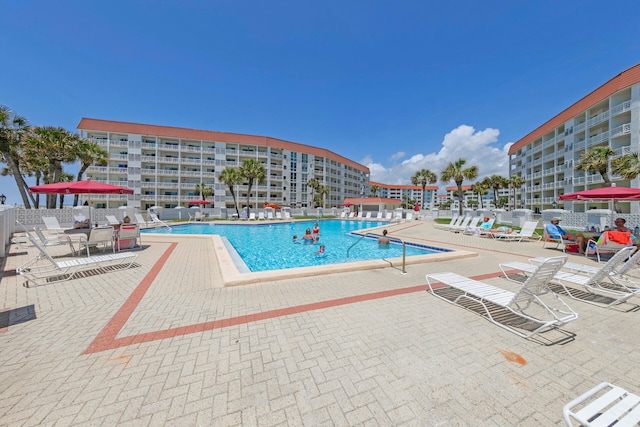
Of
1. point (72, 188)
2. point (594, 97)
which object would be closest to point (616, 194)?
point (72, 188)

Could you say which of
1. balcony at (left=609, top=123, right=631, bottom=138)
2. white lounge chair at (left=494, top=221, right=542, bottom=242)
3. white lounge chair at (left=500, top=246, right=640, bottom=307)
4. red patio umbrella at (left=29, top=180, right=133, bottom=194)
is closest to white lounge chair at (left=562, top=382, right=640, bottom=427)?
white lounge chair at (left=500, top=246, right=640, bottom=307)

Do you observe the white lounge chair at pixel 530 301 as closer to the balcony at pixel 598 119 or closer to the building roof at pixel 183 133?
the balcony at pixel 598 119

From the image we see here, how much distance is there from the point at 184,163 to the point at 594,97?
188 ft

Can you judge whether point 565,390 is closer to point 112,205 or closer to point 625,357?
point 625,357

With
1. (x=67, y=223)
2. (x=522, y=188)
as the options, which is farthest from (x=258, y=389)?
(x=522, y=188)

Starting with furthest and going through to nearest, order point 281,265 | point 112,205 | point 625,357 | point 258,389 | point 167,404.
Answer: point 112,205
point 281,265
point 625,357
point 258,389
point 167,404

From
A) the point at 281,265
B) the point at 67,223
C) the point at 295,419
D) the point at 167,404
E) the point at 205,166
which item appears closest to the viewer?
the point at 295,419

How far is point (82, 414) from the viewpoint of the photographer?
193 centimetres

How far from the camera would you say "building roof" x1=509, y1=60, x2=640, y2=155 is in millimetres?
24469

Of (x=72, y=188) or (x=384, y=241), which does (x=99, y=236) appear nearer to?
(x=72, y=188)

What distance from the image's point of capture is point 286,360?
8.68ft

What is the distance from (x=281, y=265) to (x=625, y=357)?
312 inches

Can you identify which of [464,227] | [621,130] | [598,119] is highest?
[598,119]

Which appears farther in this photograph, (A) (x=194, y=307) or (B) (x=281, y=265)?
(B) (x=281, y=265)
